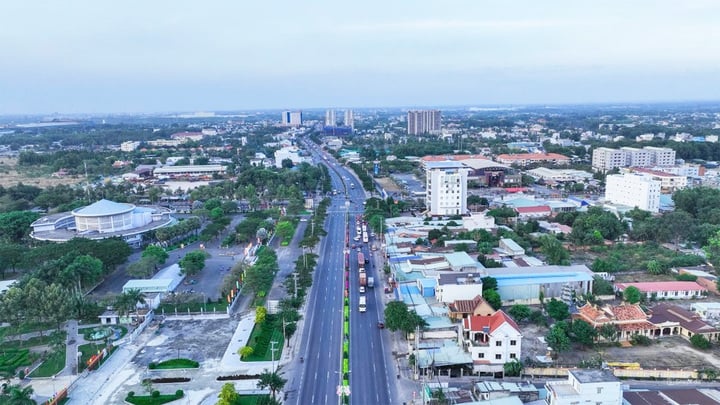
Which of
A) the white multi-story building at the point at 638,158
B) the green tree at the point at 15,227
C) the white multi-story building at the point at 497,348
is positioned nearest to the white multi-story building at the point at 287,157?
the green tree at the point at 15,227

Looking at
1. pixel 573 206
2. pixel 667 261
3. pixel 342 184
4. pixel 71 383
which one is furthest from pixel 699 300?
pixel 342 184

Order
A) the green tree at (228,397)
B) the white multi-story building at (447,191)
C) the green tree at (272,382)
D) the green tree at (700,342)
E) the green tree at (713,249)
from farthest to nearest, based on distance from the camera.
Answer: the white multi-story building at (447,191) < the green tree at (713,249) < the green tree at (700,342) < the green tree at (272,382) < the green tree at (228,397)

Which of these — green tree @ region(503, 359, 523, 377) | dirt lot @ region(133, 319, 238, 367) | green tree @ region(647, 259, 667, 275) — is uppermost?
green tree @ region(647, 259, 667, 275)

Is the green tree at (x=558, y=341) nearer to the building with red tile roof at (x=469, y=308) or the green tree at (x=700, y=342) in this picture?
the building with red tile roof at (x=469, y=308)

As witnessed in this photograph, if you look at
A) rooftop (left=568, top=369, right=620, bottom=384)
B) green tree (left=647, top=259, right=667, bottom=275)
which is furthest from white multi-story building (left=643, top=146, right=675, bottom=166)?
rooftop (left=568, top=369, right=620, bottom=384)

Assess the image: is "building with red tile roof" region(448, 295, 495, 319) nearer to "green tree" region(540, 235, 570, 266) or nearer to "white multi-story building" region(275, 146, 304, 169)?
"green tree" region(540, 235, 570, 266)

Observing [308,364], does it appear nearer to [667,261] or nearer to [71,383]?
[71,383]
